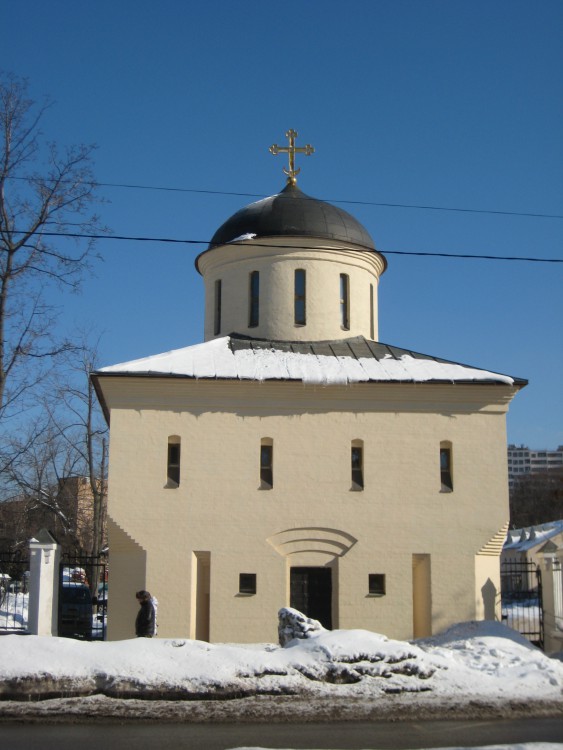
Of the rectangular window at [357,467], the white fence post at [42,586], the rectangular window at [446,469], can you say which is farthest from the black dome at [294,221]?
the white fence post at [42,586]

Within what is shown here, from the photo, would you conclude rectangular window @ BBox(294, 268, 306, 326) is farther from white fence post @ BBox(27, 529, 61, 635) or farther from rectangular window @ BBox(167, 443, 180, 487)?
white fence post @ BBox(27, 529, 61, 635)

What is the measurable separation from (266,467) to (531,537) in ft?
89.0

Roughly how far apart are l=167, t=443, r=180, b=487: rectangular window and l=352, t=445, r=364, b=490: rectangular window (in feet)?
11.3

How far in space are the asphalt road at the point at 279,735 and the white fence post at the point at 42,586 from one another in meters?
6.95

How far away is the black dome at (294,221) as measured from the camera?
20.9 m

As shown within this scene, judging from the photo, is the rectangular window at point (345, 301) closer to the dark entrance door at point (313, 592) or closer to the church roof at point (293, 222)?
the church roof at point (293, 222)

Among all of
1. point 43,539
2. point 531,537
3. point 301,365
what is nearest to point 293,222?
point 301,365

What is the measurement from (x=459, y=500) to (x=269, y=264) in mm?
7041

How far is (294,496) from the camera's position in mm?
17531

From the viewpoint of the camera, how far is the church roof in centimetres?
2088

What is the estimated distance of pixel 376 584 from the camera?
17438mm

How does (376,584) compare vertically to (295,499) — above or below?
below

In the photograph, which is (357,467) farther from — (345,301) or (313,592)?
(345,301)

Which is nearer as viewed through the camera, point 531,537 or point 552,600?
point 552,600
